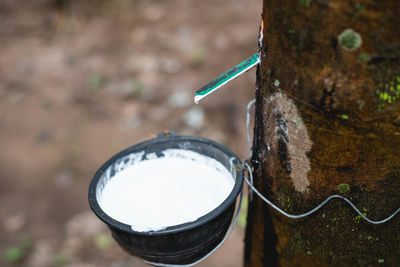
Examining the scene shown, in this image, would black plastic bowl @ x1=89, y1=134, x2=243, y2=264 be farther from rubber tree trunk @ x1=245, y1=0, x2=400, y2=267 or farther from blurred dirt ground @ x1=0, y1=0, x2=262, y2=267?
blurred dirt ground @ x1=0, y1=0, x2=262, y2=267

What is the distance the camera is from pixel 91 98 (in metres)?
6.19

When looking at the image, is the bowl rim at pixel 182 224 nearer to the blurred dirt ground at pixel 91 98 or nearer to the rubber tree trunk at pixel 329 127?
the rubber tree trunk at pixel 329 127

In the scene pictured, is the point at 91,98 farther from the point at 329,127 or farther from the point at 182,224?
the point at 329,127

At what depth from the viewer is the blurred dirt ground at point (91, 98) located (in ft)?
14.2

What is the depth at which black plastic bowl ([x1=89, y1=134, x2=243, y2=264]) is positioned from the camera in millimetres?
1532

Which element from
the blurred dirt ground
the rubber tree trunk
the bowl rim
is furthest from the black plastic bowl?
the blurred dirt ground

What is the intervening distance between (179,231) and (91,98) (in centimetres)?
511

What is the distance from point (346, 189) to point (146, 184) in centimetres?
107

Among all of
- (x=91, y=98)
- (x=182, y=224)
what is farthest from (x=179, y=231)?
(x=91, y=98)

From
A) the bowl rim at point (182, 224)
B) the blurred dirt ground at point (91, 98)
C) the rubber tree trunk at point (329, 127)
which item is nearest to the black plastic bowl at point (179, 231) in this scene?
the bowl rim at point (182, 224)

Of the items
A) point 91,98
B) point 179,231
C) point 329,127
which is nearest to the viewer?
point 329,127

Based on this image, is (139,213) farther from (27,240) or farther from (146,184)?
(27,240)

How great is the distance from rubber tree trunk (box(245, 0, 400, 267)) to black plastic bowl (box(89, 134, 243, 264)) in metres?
0.19

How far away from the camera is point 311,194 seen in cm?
144
